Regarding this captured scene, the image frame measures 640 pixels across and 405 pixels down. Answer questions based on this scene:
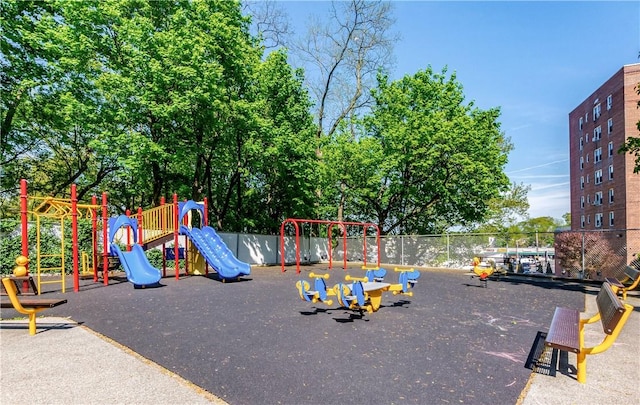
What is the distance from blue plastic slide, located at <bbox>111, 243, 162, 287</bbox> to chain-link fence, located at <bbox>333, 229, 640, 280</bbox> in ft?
50.4

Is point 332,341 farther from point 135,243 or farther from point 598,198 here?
point 598,198

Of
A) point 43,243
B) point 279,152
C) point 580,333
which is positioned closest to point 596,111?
point 279,152

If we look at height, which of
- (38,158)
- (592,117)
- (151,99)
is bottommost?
(38,158)

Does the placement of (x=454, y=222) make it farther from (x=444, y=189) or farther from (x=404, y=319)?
(x=404, y=319)

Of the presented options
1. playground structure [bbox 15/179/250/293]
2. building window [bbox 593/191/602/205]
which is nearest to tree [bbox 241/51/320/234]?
playground structure [bbox 15/179/250/293]

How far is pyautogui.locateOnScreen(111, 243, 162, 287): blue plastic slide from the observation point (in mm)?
12164

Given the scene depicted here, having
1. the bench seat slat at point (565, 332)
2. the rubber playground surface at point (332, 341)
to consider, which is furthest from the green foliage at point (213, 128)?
the bench seat slat at point (565, 332)

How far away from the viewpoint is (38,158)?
80.8ft

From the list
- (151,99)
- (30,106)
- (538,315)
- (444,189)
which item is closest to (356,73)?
(444,189)

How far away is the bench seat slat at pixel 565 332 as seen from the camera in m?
4.16

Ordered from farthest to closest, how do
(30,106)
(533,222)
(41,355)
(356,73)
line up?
(533,222), (356,73), (30,106), (41,355)

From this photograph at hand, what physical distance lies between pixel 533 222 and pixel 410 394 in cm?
7944

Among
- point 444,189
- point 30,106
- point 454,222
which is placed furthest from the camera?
point 454,222

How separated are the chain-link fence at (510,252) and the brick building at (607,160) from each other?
59.1 ft
